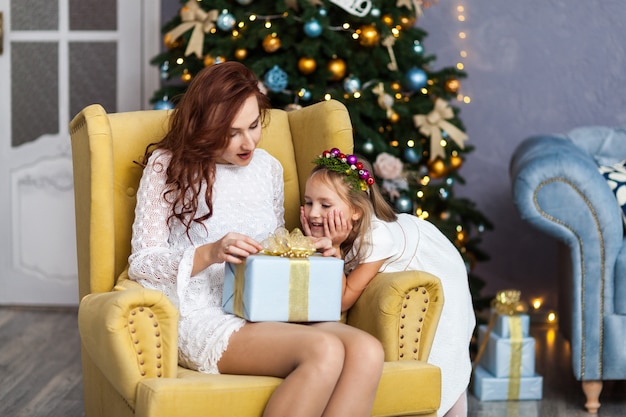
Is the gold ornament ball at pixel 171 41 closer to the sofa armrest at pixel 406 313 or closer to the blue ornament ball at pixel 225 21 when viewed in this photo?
the blue ornament ball at pixel 225 21

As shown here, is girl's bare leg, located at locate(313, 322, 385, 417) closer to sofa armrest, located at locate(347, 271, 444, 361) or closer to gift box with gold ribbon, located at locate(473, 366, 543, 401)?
sofa armrest, located at locate(347, 271, 444, 361)

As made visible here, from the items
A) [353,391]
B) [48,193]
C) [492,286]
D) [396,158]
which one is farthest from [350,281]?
[48,193]

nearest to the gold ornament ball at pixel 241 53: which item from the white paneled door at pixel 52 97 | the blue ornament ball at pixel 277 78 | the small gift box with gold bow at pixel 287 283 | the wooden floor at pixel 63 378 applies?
the blue ornament ball at pixel 277 78

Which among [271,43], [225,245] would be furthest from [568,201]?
[225,245]

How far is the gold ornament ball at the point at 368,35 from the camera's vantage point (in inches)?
141

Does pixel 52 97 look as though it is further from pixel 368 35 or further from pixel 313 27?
pixel 368 35

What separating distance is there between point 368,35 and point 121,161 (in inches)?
54.2

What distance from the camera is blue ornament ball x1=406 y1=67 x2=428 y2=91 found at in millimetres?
3672

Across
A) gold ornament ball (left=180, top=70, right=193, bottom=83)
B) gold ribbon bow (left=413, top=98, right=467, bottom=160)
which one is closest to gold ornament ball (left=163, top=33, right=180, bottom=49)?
gold ornament ball (left=180, top=70, right=193, bottom=83)

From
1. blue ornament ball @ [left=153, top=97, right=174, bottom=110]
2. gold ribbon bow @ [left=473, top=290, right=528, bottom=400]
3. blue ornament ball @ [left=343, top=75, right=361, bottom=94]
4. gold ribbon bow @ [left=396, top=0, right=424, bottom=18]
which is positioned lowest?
gold ribbon bow @ [left=473, top=290, right=528, bottom=400]

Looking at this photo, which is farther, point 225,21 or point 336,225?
point 225,21

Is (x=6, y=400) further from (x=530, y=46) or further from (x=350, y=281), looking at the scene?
(x=530, y=46)

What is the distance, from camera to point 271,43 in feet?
11.5

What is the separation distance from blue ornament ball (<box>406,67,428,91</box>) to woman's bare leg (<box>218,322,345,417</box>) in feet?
5.88
